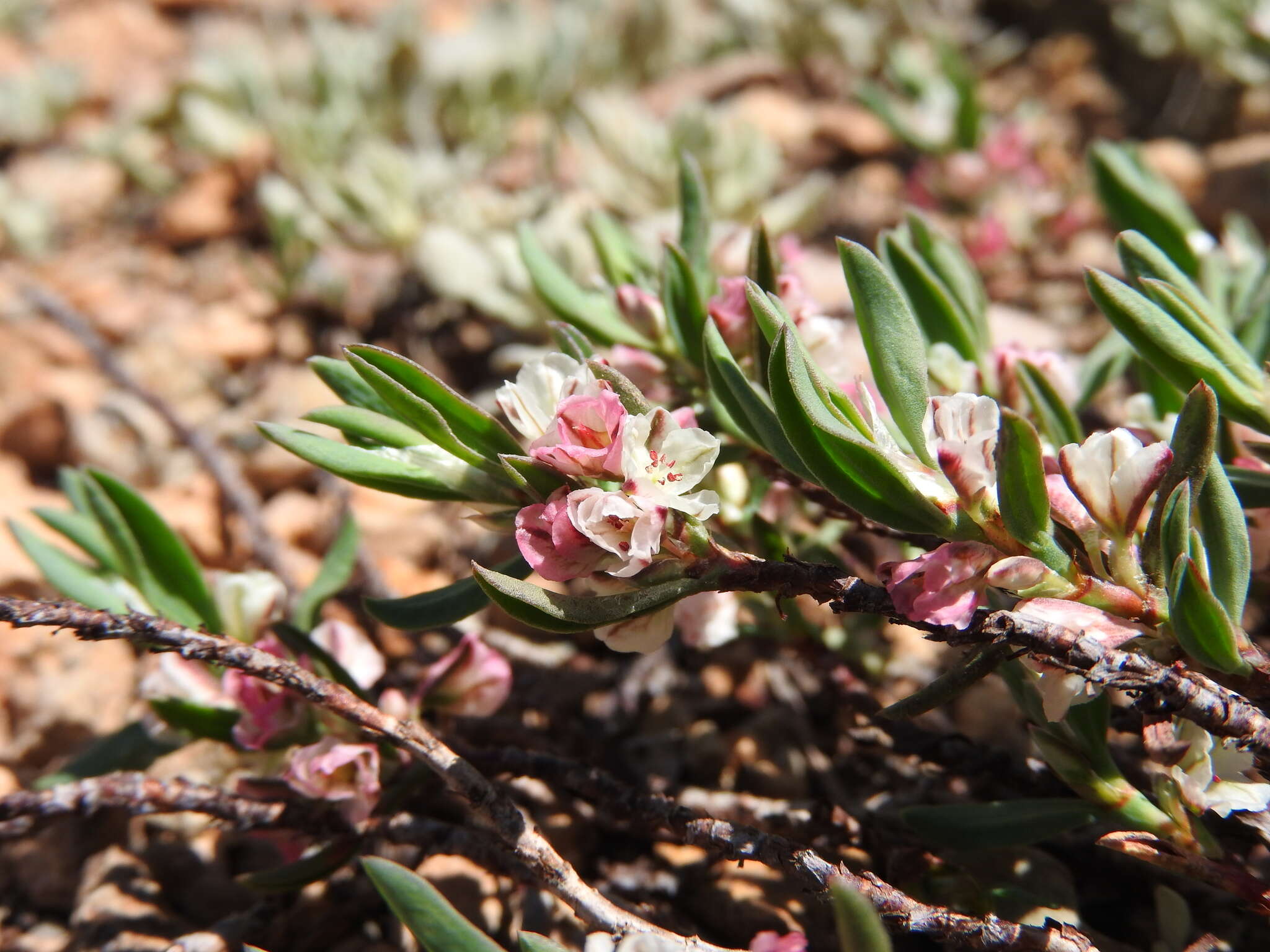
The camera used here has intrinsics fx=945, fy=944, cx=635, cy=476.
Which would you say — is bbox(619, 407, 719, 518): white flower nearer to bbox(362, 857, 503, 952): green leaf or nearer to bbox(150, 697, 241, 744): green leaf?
bbox(362, 857, 503, 952): green leaf

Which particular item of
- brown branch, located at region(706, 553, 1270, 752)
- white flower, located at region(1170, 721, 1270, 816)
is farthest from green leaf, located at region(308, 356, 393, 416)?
white flower, located at region(1170, 721, 1270, 816)

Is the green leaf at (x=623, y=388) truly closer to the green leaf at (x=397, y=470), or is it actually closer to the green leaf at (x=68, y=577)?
the green leaf at (x=397, y=470)

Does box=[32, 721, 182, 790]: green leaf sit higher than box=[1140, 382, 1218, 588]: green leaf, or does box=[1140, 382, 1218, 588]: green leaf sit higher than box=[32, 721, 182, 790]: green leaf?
box=[1140, 382, 1218, 588]: green leaf

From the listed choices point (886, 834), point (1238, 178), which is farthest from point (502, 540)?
point (1238, 178)

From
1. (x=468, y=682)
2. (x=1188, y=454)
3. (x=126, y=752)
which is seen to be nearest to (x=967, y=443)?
(x=1188, y=454)

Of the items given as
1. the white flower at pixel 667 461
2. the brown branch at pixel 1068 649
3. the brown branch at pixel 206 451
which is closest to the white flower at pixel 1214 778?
the brown branch at pixel 1068 649

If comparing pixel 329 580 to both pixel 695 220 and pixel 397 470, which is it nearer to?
pixel 397 470

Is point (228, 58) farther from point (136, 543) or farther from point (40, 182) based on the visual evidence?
point (136, 543)
